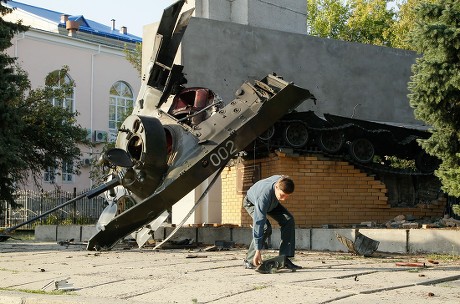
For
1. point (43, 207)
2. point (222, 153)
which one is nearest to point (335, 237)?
point (222, 153)

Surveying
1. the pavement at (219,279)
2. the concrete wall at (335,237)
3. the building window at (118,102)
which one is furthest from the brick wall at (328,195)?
the building window at (118,102)

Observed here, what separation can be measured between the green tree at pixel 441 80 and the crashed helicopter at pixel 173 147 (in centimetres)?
265

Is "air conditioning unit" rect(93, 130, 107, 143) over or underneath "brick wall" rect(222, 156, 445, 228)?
over

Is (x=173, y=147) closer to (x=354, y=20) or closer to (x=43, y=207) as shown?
(x=43, y=207)

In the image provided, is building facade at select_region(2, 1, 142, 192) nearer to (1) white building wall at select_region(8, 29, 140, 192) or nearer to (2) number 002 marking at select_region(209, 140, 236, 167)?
(1) white building wall at select_region(8, 29, 140, 192)

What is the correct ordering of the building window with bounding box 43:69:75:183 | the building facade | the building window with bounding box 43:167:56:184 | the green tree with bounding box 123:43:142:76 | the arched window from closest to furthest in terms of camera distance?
the building window with bounding box 43:167:56:184 < the building window with bounding box 43:69:75:183 < the arched window < the building facade < the green tree with bounding box 123:43:142:76

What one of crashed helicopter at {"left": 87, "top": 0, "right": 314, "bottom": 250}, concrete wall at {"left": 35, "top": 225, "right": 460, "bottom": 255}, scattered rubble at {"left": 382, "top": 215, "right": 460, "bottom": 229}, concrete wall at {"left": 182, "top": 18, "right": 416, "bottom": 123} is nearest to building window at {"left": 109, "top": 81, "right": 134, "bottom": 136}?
concrete wall at {"left": 182, "top": 18, "right": 416, "bottom": 123}

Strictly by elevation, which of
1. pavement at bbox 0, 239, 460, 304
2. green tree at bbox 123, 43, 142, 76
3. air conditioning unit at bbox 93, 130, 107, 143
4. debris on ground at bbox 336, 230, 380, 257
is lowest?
pavement at bbox 0, 239, 460, 304

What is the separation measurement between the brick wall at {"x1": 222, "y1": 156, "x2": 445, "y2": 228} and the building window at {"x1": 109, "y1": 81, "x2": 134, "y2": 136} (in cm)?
2932

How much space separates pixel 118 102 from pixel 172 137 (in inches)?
1273

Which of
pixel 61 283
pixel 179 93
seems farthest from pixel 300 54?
pixel 61 283

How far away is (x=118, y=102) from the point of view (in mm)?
45500

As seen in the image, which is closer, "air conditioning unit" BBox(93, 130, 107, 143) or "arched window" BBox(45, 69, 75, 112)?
"arched window" BBox(45, 69, 75, 112)

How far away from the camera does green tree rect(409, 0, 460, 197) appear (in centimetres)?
1096
